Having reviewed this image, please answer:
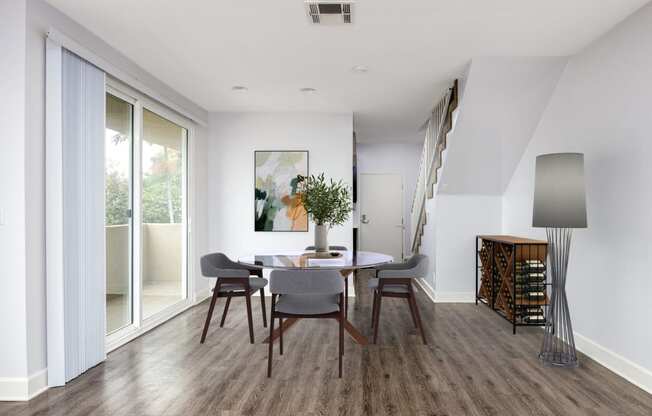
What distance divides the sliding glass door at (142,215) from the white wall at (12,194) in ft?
3.07

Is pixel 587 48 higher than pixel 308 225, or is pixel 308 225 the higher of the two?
pixel 587 48

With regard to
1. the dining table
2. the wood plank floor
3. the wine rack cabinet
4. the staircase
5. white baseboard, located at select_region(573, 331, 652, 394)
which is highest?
the staircase

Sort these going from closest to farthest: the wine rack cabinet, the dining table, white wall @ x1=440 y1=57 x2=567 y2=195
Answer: the dining table, white wall @ x1=440 y1=57 x2=567 y2=195, the wine rack cabinet

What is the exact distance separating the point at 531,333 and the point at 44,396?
400cm

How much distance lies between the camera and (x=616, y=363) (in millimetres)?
3062

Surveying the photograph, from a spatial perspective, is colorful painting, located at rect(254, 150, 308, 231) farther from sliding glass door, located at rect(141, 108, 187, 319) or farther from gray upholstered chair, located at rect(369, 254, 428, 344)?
gray upholstered chair, located at rect(369, 254, 428, 344)

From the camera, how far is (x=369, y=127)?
Result: 6.94 metres

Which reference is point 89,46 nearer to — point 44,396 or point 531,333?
point 44,396

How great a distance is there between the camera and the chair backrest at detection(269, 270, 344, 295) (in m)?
2.92

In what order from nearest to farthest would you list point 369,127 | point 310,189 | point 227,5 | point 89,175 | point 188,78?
point 227,5 → point 89,175 → point 310,189 → point 188,78 → point 369,127

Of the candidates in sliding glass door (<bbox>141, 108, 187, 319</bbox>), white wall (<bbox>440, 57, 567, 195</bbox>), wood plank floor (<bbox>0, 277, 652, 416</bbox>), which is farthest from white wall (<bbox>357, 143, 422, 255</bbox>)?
wood plank floor (<bbox>0, 277, 652, 416</bbox>)

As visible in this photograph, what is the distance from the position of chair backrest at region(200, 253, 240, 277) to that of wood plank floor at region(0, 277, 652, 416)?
621 millimetres

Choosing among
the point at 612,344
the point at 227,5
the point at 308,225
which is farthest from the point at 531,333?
the point at 227,5

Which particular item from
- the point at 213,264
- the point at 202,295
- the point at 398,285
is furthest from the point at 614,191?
the point at 202,295
